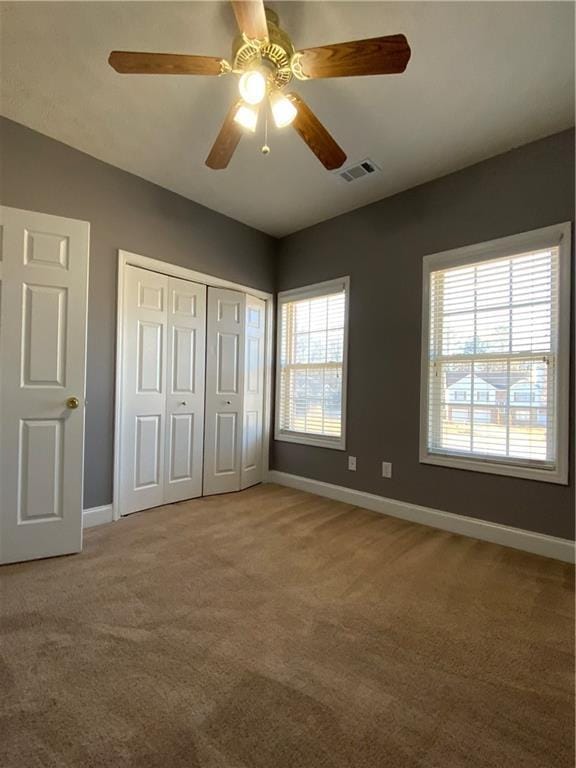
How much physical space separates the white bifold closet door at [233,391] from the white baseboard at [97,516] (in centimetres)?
93

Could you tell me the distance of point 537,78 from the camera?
1.98 meters

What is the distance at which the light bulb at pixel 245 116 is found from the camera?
176cm

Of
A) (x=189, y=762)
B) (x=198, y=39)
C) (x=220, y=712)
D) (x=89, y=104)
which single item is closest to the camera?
(x=189, y=762)

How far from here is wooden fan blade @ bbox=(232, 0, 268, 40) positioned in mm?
1312

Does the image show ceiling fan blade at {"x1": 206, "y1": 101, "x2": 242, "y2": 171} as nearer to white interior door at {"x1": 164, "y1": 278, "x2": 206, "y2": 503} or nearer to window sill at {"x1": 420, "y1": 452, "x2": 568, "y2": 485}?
white interior door at {"x1": 164, "y1": 278, "x2": 206, "y2": 503}

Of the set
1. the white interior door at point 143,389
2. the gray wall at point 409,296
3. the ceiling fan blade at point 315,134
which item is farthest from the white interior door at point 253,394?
the ceiling fan blade at point 315,134

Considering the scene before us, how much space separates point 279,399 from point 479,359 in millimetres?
2130

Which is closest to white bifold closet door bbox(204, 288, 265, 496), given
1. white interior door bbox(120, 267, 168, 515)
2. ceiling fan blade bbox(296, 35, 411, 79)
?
white interior door bbox(120, 267, 168, 515)

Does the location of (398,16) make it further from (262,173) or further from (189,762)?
(189,762)

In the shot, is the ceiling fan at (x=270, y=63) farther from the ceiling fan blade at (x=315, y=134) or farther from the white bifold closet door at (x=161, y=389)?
the white bifold closet door at (x=161, y=389)

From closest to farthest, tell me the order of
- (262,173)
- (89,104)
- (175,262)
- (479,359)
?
(89,104), (479,359), (262,173), (175,262)

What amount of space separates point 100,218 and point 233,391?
1.89 m

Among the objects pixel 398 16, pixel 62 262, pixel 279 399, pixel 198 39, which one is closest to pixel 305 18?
pixel 398 16

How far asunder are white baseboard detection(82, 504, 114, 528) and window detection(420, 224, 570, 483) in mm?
2554
